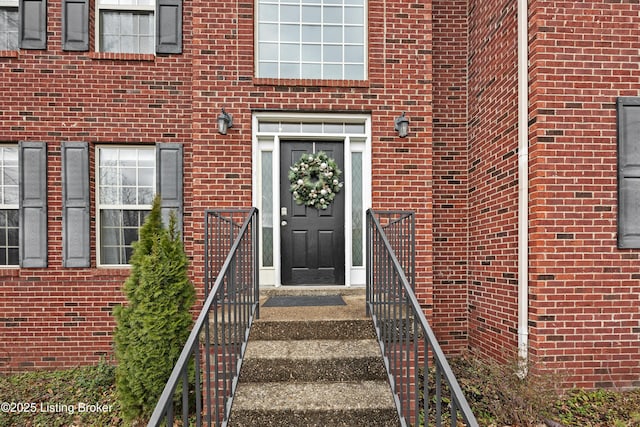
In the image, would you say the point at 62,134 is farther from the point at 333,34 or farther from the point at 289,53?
the point at 333,34

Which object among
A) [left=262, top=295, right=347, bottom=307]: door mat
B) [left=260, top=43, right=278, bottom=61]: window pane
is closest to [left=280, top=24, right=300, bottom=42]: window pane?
[left=260, top=43, right=278, bottom=61]: window pane

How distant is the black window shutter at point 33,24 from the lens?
14.3 ft

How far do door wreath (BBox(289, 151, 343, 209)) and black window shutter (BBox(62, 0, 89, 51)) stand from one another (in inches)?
122

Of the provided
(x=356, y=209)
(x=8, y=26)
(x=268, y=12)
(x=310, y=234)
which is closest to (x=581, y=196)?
(x=356, y=209)

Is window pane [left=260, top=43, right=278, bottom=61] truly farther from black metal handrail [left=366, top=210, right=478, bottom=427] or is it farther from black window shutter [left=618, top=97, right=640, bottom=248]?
black window shutter [left=618, top=97, right=640, bottom=248]

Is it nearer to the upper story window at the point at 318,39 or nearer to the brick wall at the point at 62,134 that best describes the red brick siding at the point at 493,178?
the upper story window at the point at 318,39

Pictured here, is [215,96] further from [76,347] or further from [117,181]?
[76,347]

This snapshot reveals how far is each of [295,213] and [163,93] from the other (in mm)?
2309

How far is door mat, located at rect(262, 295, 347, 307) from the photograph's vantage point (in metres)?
3.51

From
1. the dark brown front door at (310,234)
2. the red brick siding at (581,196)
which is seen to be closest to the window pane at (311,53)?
the dark brown front door at (310,234)

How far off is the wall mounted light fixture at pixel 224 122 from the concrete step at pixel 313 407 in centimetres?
273

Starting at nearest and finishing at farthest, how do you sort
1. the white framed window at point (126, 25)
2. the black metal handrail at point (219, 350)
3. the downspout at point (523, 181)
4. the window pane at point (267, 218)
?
the black metal handrail at point (219, 350)
the downspout at point (523, 181)
the window pane at point (267, 218)
the white framed window at point (126, 25)

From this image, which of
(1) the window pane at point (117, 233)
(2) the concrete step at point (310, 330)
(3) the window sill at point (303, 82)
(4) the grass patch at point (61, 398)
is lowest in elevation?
(4) the grass patch at point (61, 398)

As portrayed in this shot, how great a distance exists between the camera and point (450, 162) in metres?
4.66
